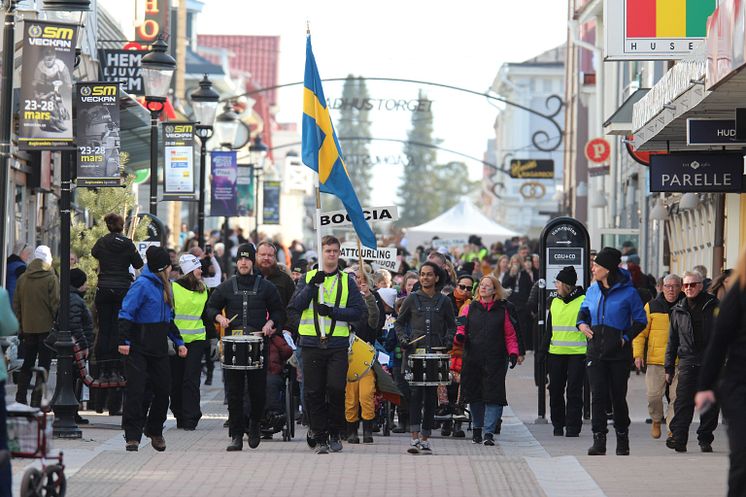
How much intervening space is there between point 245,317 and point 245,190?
33.2 meters

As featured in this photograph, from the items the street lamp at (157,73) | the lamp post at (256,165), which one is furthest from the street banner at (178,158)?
the lamp post at (256,165)

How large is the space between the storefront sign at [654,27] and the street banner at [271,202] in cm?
3438

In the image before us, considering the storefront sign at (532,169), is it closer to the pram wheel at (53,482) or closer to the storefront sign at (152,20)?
the storefront sign at (152,20)

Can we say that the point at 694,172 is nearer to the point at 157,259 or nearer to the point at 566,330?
the point at 566,330

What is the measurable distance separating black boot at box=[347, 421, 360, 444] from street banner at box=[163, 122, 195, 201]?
36.7ft

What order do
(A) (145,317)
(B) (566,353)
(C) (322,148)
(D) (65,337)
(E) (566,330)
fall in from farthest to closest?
(B) (566,353) → (E) (566,330) → (C) (322,148) → (D) (65,337) → (A) (145,317)

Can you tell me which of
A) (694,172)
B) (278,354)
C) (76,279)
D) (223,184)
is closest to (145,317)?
(278,354)

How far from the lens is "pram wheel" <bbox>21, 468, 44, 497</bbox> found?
962cm

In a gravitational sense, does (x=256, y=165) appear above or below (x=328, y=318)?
above

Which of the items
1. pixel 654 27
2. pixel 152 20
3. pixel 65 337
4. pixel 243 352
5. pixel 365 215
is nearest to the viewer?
pixel 243 352

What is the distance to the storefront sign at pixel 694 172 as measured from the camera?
Answer: 20.0 m

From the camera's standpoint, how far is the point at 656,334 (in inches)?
664

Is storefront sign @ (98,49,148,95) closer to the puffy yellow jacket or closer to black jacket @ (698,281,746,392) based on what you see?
the puffy yellow jacket

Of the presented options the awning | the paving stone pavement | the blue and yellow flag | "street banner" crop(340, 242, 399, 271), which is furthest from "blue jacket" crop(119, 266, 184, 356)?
the awning
